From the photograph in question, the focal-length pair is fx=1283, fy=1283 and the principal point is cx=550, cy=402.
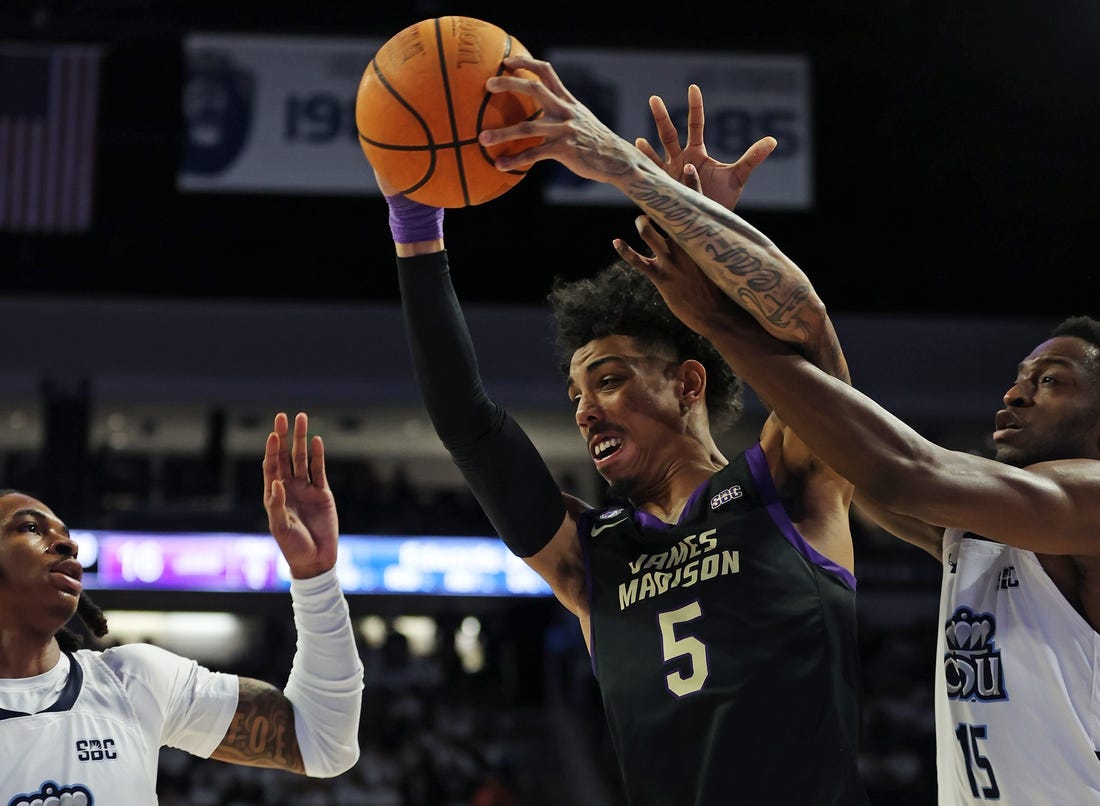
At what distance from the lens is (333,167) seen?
13.0m

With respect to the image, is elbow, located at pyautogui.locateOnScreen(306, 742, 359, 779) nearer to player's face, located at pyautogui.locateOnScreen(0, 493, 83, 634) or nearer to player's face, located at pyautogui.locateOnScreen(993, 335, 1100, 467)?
player's face, located at pyautogui.locateOnScreen(0, 493, 83, 634)

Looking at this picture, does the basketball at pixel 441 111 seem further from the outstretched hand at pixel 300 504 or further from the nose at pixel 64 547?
the nose at pixel 64 547

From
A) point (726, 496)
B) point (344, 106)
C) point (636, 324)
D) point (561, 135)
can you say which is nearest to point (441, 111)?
point (561, 135)

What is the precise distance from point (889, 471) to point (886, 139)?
12717 mm

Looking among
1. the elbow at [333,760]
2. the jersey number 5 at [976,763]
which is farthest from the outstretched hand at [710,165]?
the elbow at [333,760]

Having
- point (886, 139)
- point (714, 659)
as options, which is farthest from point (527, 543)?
point (886, 139)

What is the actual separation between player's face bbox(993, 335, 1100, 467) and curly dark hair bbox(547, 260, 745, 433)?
745 millimetres

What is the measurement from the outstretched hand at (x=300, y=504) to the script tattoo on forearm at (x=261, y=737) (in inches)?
16.0

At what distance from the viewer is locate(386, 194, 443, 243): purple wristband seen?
3.17 metres

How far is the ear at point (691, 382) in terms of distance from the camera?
3408mm

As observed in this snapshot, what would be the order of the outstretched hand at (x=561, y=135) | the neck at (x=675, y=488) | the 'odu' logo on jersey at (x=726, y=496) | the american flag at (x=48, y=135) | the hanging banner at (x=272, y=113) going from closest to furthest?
the outstretched hand at (x=561, y=135)
the 'odu' logo on jersey at (x=726, y=496)
the neck at (x=675, y=488)
the american flag at (x=48, y=135)
the hanging banner at (x=272, y=113)

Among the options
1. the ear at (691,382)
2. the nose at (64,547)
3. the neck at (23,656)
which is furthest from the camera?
the nose at (64,547)

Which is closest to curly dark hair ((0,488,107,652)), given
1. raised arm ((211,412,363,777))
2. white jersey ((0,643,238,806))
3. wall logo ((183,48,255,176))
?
white jersey ((0,643,238,806))

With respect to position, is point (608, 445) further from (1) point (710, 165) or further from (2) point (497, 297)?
(2) point (497, 297)
